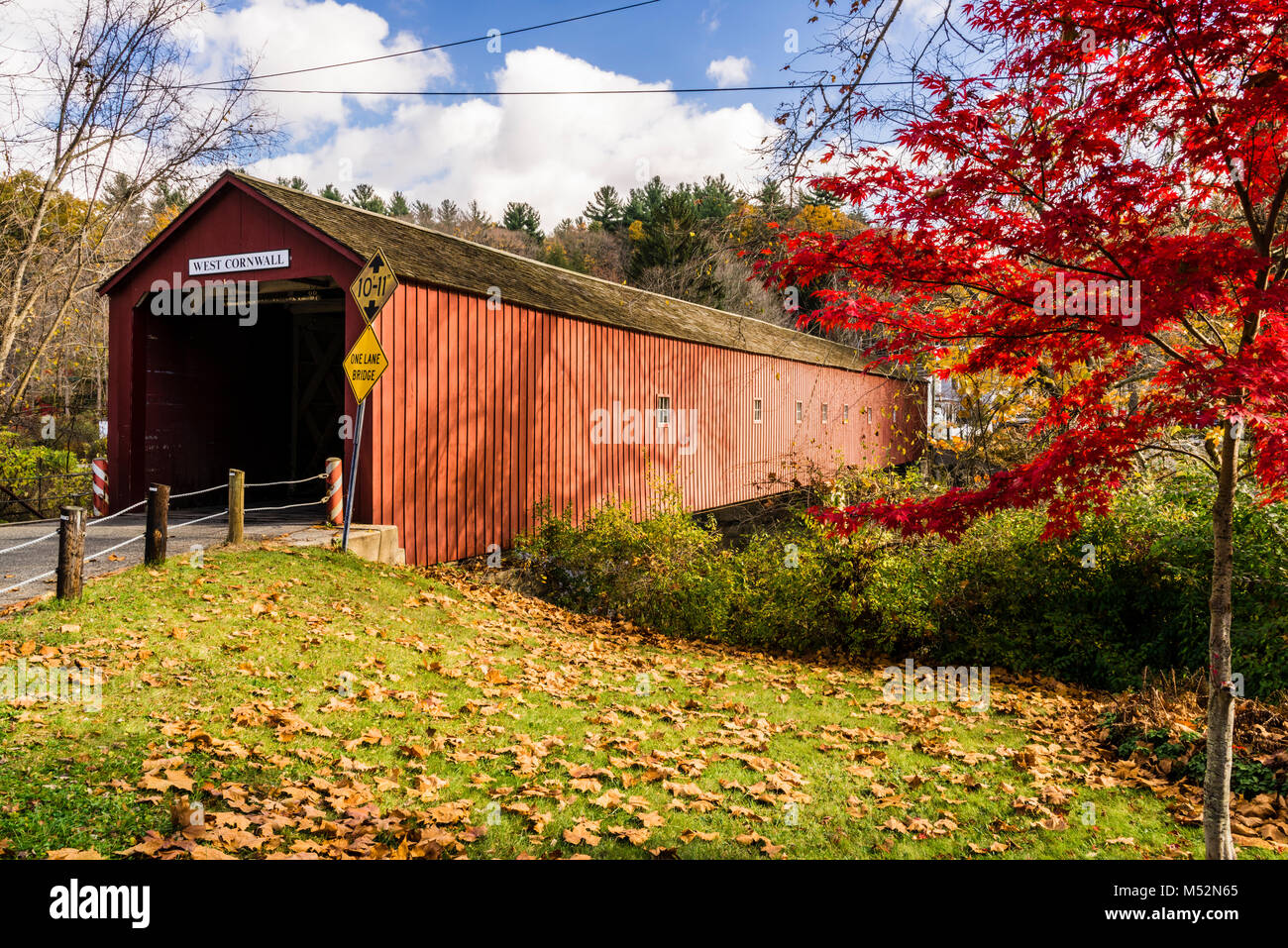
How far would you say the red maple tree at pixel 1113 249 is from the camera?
11.9ft

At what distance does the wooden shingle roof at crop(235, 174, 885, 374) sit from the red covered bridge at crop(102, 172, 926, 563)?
5cm

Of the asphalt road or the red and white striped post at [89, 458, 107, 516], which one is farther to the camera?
the red and white striped post at [89, 458, 107, 516]

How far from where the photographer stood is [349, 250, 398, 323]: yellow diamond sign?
29.3ft

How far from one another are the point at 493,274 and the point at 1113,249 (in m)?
10.4

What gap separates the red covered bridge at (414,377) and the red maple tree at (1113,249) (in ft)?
20.7

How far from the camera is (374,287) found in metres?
9.20

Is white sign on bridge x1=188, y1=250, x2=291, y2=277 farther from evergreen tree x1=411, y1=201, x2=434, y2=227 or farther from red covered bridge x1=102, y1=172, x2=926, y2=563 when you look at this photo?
evergreen tree x1=411, y1=201, x2=434, y2=227

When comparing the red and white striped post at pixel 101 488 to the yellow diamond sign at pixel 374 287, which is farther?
the red and white striped post at pixel 101 488

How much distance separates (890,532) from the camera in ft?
30.9

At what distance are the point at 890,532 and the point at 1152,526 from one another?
8.73 feet

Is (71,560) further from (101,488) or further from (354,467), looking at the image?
(101,488)

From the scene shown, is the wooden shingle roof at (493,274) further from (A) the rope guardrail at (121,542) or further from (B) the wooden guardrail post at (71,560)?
(B) the wooden guardrail post at (71,560)

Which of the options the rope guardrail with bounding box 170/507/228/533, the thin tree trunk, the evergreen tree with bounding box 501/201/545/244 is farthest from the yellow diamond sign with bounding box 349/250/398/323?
the evergreen tree with bounding box 501/201/545/244

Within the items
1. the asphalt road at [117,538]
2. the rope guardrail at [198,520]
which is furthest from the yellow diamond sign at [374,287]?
the rope guardrail at [198,520]
